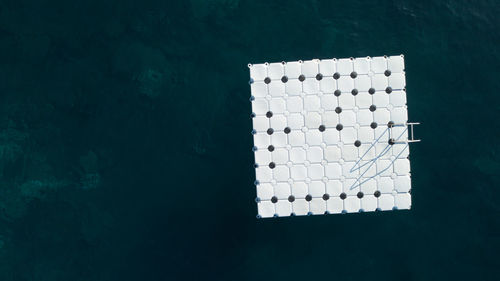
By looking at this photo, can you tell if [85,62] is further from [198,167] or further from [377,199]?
[377,199]

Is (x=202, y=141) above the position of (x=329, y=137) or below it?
above

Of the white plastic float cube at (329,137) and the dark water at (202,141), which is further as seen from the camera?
the dark water at (202,141)

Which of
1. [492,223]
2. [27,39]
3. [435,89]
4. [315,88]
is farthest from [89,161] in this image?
[492,223]

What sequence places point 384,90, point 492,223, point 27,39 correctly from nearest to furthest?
point 384,90 < point 492,223 < point 27,39

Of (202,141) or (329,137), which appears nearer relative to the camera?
(329,137)

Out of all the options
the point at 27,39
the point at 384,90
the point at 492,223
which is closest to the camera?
the point at 384,90
